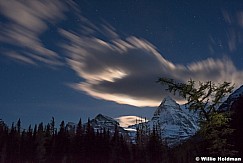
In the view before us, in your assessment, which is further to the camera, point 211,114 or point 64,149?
point 64,149

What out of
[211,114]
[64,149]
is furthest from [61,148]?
[211,114]

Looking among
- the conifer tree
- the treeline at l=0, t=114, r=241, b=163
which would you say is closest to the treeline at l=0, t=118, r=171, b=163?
the treeline at l=0, t=114, r=241, b=163

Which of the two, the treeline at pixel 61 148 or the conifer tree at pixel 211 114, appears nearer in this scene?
the conifer tree at pixel 211 114

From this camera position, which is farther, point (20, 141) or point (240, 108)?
point (20, 141)

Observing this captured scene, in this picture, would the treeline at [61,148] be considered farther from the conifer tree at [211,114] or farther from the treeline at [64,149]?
the conifer tree at [211,114]

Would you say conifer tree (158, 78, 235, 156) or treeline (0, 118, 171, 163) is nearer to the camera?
conifer tree (158, 78, 235, 156)

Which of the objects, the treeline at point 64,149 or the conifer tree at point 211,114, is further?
the treeline at point 64,149

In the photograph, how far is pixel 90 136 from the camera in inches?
4877

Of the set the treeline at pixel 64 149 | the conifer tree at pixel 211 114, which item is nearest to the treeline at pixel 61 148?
the treeline at pixel 64 149

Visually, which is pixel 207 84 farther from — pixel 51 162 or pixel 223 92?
pixel 51 162

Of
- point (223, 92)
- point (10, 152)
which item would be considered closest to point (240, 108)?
point (223, 92)

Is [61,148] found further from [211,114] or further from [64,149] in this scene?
[211,114]

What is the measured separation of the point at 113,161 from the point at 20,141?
41.9m

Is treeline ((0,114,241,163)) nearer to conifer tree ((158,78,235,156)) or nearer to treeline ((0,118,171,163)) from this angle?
treeline ((0,118,171,163))
